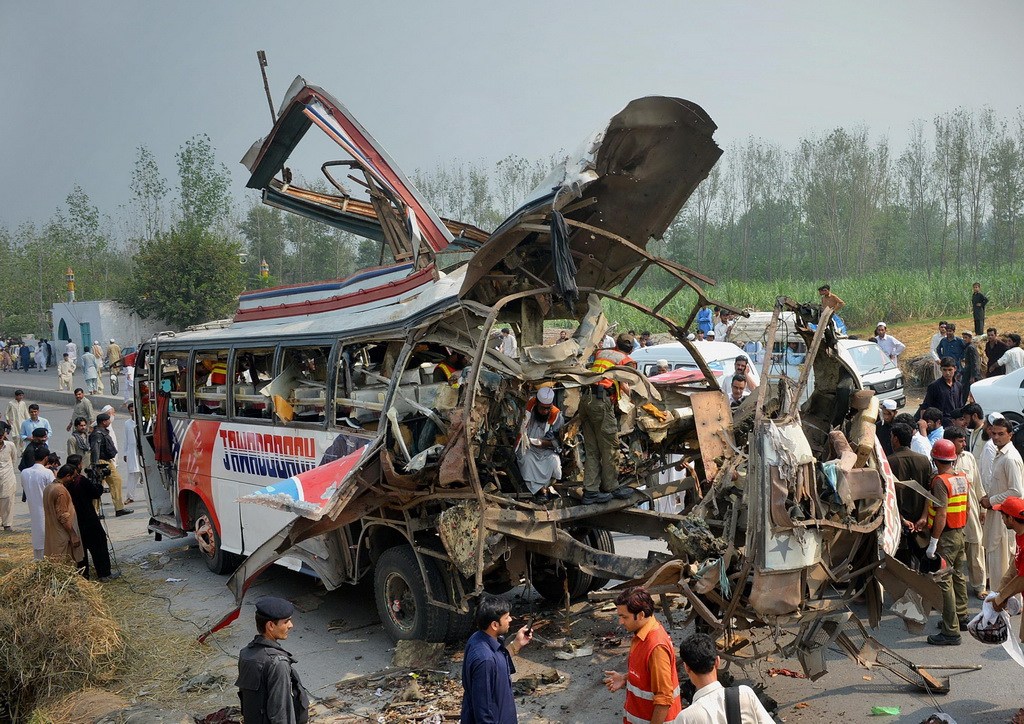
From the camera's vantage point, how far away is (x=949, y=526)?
661cm

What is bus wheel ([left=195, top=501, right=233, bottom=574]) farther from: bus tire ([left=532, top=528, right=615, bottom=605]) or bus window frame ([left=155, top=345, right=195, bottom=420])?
bus tire ([left=532, top=528, right=615, bottom=605])

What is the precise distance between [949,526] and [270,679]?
5300mm

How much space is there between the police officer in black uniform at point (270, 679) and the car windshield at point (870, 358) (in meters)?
14.2

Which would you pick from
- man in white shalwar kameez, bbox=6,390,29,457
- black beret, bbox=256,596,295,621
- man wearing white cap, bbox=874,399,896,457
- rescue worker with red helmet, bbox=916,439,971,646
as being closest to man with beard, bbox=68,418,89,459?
man in white shalwar kameez, bbox=6,390,29,457

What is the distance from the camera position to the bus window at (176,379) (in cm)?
1031

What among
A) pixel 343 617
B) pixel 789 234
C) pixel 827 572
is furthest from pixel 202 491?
pixel 789 234

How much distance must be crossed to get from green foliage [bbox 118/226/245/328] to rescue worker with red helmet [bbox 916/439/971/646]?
3253 cm

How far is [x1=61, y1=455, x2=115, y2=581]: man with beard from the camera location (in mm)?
9516

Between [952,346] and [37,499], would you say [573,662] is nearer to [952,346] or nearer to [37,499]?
[37,499]

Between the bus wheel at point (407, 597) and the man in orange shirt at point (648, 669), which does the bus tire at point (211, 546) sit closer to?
the bus wheel at point (407, 597)

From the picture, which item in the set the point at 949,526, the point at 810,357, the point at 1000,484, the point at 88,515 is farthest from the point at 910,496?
the point at 88,515

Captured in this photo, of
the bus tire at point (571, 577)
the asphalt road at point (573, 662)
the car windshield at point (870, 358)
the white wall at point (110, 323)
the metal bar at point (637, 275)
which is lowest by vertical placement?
the asphalt road at point (573, 662)

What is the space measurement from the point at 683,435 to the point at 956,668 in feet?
9.32

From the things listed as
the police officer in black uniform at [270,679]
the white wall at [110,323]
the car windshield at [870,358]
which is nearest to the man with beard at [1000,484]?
the police officer in black uniform at [270,679]
